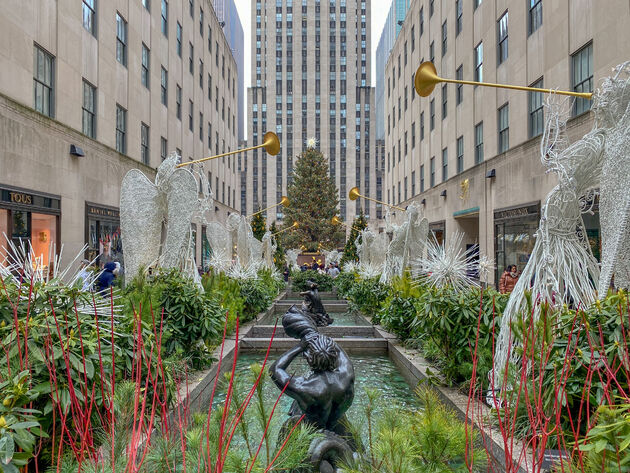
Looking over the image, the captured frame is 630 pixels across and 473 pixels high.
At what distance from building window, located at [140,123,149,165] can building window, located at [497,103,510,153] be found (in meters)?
17.3

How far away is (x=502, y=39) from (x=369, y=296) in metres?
14.3

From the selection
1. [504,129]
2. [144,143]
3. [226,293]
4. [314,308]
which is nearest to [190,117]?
[144,143]

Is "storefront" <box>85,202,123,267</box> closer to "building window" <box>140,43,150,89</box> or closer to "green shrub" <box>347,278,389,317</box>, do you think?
"building window" <box>140,43,150,89</box>

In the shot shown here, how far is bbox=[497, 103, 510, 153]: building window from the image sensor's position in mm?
19844

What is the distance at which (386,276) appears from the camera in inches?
525

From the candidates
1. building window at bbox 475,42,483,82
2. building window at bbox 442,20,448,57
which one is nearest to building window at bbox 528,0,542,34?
building window at bbox 475,42,483,82

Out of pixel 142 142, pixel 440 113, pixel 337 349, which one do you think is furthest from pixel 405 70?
pixel 337 349

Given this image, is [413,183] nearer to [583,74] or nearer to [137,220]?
[583,74]

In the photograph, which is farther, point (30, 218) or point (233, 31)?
point (233, 31)

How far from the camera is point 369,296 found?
1352 centimetres

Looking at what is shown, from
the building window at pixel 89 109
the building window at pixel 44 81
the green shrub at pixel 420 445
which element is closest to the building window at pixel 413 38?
the building window at pixel 89 109

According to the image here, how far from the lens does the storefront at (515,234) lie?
17031mm

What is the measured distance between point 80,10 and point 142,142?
25.1 ft

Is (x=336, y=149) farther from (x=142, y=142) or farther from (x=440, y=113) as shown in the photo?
(x=142, y=142)
